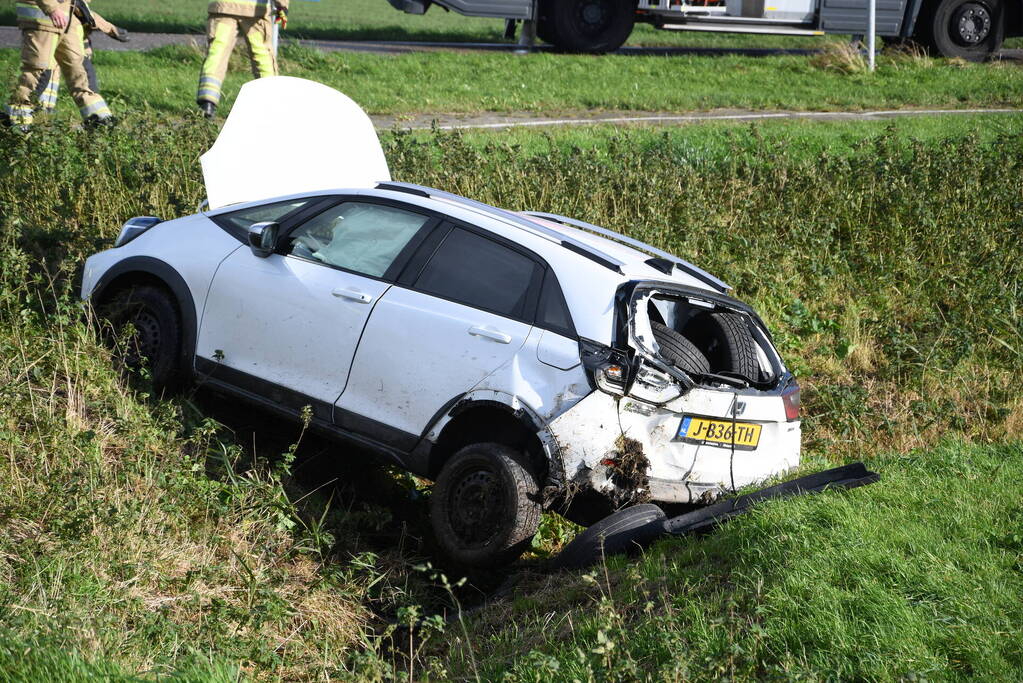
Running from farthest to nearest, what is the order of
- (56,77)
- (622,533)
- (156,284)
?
(56,77), (156,284), (622,533)

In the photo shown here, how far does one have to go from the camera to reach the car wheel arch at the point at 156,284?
20.2ft

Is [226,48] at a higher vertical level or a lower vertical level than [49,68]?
higher

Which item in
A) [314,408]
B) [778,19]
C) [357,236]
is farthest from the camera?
[778,19]

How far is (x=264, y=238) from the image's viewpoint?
5.89 meters

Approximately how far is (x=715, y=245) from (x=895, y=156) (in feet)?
9.99

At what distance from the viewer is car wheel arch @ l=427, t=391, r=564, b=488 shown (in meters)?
4.93

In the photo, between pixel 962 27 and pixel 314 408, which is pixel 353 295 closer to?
pixel 314 408

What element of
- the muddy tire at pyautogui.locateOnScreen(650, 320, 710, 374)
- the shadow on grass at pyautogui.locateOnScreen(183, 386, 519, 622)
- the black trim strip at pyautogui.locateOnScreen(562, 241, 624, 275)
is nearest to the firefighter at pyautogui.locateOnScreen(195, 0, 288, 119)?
the shadow on grass at pyautogui.locateOnScreen(183, 386, 519, 622)

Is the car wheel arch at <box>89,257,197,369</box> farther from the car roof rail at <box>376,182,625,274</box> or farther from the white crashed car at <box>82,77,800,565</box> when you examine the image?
the car roof rail at <box>376,182,625,274</box>

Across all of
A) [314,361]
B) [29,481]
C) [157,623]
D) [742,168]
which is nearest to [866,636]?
[157,623]

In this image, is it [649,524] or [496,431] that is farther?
[496,431]

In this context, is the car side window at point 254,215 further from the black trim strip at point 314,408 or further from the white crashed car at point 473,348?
the black trim strip at point 314,408

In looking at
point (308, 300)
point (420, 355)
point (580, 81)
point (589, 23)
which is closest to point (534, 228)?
point (420, 355)

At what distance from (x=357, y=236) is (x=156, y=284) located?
1457mm
